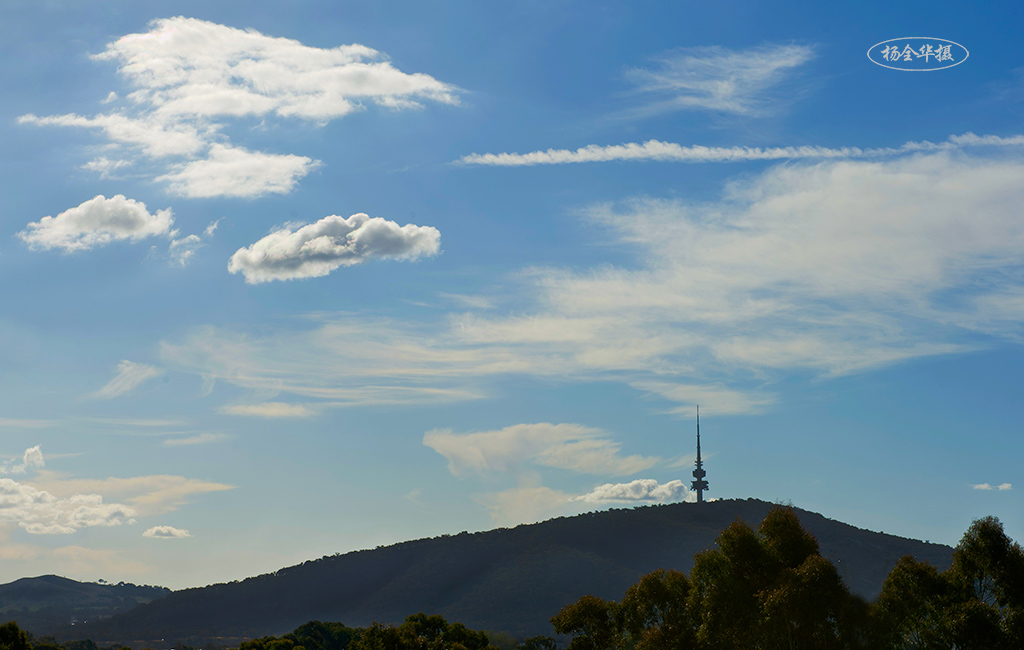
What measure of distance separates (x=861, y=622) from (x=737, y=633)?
6.27m

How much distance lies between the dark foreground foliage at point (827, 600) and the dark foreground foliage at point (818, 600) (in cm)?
5

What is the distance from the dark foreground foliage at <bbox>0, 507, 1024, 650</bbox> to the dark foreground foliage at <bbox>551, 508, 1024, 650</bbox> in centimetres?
5

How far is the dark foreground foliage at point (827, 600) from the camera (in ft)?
153

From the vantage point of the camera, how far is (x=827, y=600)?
152ft

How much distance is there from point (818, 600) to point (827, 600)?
19.5 inches

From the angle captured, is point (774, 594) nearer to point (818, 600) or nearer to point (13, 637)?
point (818, 600)

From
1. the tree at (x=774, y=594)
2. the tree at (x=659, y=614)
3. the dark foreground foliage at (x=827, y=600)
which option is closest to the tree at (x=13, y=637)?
the tree at (x=659, y=614)

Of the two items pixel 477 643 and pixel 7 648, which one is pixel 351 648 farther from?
pixel 7 648

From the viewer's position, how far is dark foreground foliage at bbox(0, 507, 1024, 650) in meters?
46.8

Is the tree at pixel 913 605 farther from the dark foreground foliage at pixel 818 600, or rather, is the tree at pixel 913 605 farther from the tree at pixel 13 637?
the tree at pixel 13 637

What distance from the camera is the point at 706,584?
2044 inches

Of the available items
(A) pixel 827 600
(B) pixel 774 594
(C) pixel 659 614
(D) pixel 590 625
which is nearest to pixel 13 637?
(D) pixel 590 625

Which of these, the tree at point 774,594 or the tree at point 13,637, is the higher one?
the tree at point 774,594

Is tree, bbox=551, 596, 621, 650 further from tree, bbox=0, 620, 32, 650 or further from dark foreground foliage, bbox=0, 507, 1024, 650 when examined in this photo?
tree, bbox=0, 620, 32, 650
